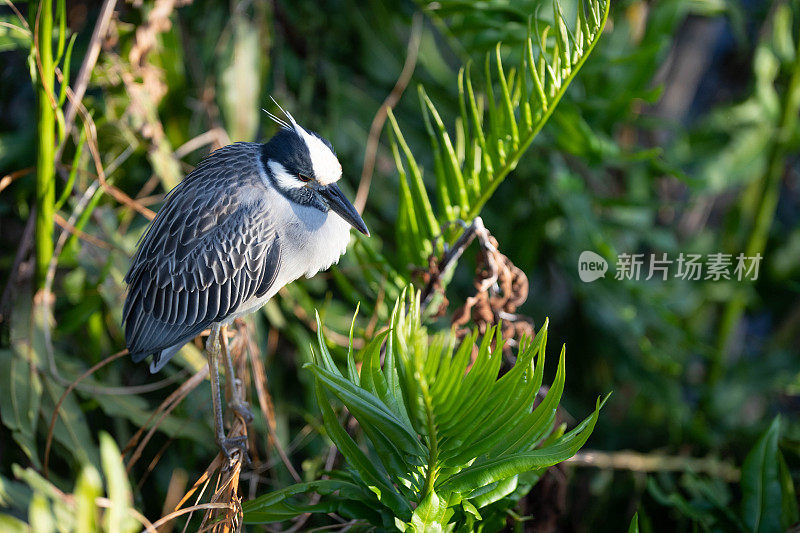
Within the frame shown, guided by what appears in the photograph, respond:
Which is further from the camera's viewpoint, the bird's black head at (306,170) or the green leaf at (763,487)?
the green leaf at (763,487)

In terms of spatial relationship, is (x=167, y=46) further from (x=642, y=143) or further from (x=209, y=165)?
(x=642, y=143)

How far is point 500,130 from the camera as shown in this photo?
1.19m

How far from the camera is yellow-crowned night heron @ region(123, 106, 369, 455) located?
113cm

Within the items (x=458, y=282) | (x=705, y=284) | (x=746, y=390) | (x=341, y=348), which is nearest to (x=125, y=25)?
(x=341, y=348)

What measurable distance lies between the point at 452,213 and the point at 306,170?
0.31 metres

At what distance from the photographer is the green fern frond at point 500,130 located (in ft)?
3.56

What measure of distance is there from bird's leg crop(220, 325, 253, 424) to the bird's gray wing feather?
4 centimetres

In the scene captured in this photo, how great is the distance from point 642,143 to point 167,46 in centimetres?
191

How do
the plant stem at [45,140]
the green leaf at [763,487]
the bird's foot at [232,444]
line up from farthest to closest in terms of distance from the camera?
the green leaf at [763,487] → the plant stem at [45,140] → the bird's foot at [232,444]

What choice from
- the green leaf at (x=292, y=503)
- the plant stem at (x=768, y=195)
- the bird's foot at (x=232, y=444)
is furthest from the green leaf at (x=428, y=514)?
the plant stem at (x=768, y=195)

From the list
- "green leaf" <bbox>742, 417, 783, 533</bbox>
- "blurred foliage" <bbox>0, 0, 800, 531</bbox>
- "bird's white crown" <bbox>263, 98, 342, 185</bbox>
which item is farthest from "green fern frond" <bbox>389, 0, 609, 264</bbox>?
"green leaf" <bbox>742, 417, 783, 533</bbox>

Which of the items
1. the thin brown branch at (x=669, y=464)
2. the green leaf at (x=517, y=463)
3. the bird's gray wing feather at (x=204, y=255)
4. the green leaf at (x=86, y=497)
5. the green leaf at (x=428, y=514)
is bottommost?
the thin brown branch at (x=669, y=464)

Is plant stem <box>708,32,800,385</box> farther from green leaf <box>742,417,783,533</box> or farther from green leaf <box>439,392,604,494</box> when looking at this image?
green leaf <box>439,392,604,494</box>

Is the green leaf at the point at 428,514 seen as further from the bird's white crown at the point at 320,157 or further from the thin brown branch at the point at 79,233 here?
the thin brown branch at the point at 79,233
